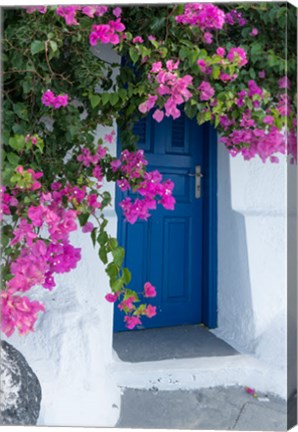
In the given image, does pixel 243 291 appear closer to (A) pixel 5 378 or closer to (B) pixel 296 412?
(B) pixel 296 412

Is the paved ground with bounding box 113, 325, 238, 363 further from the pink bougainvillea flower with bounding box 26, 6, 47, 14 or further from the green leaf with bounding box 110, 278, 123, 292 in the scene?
the pink bougainvillea flower with bounding box 26, 6, 47, 14

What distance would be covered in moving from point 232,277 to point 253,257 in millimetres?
166

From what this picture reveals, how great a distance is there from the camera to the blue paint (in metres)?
2.03

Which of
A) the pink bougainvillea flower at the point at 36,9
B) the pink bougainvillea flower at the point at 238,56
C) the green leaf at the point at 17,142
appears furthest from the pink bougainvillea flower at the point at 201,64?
the green leaf at the point at 17,142

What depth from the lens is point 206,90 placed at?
1.67 meters

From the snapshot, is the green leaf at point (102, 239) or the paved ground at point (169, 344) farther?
the paved ground at point (169, 344)

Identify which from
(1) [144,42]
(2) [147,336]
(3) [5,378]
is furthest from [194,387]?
(1) [144,42]

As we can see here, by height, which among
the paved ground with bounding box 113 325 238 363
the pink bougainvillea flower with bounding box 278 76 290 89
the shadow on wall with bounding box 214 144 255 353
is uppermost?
the pink bougainvillea flower with bounding box 278 76 290 89

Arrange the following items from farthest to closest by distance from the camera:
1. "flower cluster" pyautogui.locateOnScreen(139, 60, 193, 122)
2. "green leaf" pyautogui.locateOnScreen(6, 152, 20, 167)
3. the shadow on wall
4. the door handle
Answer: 1. the door handle
2. the shadow on wall
3. "flower cluster" pyautogui.locateOnScreen(139, 60, 193, 122)
4. "green leaf" pyautogui.locateOnScreen(6, 152, 20, 167)

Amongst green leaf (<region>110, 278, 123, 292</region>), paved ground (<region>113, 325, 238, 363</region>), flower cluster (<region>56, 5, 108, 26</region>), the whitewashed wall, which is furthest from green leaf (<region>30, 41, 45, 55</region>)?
paved ground (<region>113, 325, 238, 363</region>)

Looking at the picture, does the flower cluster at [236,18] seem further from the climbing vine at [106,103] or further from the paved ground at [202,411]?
the paved ground at [202,411]

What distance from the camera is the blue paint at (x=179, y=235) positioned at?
203 centimetres

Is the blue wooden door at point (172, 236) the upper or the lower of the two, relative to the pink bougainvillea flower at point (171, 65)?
lower

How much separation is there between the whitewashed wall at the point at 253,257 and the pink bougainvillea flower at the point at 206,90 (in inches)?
14.6
